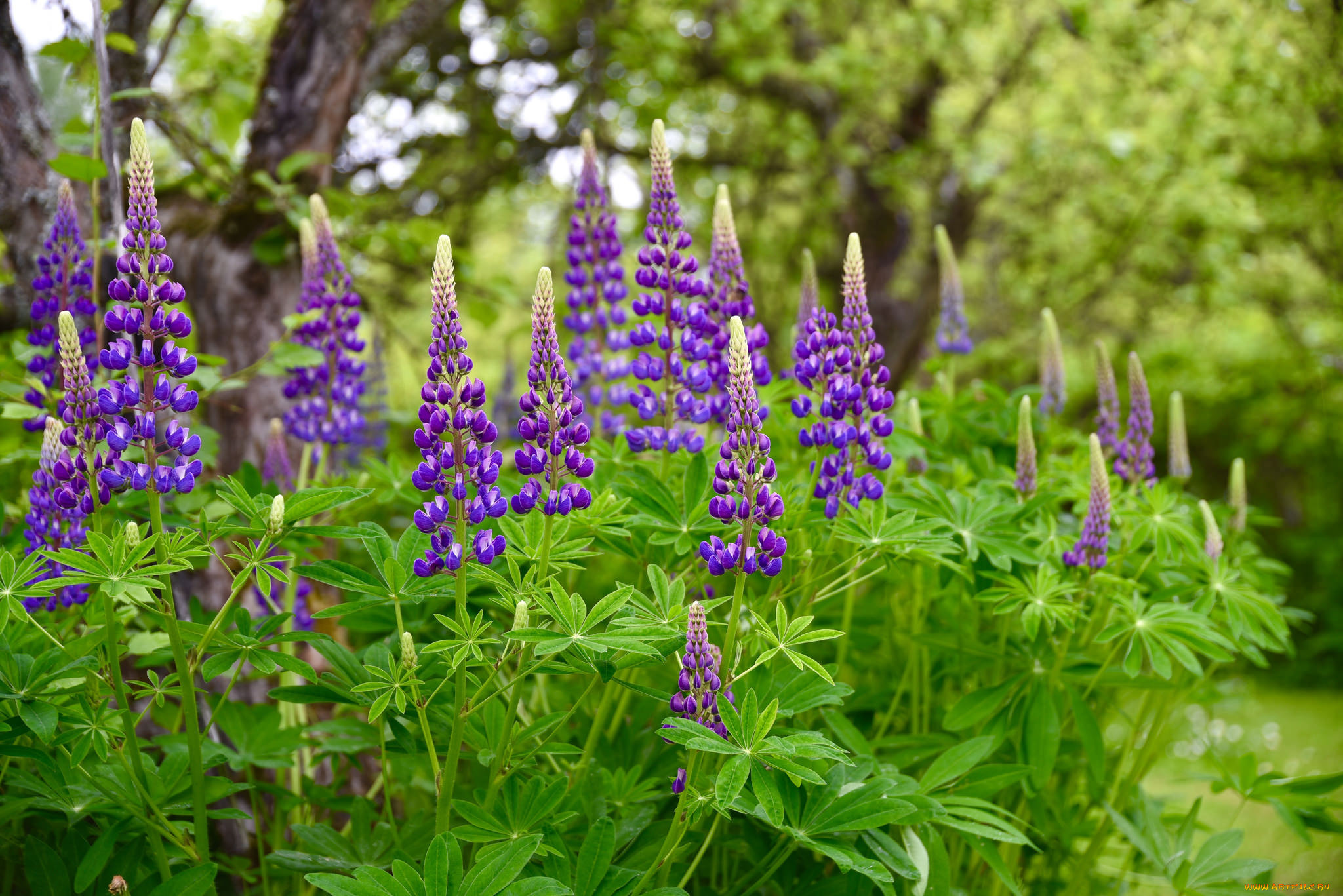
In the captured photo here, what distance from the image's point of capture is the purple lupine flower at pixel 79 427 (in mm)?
1932

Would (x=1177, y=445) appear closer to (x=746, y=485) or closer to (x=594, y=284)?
(x=594, y=284)

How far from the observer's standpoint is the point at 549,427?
6.40 feet

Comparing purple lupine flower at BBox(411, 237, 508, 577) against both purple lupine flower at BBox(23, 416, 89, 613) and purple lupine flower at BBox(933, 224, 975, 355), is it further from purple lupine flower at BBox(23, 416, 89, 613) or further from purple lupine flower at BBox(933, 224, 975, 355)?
purple lupine flower at BBox(933, 224, 975, 355)

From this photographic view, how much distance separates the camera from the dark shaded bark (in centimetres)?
351

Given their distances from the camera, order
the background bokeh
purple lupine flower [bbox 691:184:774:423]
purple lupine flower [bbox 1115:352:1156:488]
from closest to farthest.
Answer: purple lupine flower [bbox 691:184:774:423], purple lupine flower [bbox 1115:352:1156:488], the background bokeh

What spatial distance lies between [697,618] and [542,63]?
24.3ft

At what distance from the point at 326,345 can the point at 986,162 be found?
7.57 m

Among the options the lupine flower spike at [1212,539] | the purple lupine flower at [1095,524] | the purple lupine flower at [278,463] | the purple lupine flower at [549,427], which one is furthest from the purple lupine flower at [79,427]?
the lupine flower spike at [1212,539]

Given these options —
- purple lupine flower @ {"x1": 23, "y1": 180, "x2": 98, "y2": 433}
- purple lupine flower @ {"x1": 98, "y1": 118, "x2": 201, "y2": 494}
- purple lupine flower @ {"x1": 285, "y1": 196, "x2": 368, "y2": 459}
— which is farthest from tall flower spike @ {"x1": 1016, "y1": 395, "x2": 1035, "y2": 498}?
purple lupine flower @ {"x1": 23, "y1": 180, "x2": 98, "y2": 433}

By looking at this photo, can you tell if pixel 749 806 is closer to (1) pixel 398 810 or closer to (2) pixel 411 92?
(1) pixel 398 810

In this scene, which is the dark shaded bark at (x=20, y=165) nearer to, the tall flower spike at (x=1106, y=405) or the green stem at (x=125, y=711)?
the green stem at (x=125, y=711)

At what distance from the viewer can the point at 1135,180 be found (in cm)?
1009

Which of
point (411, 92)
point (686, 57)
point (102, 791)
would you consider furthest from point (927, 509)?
point (686, 57)

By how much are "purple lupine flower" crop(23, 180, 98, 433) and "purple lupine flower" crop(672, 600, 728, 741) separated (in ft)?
6.38
